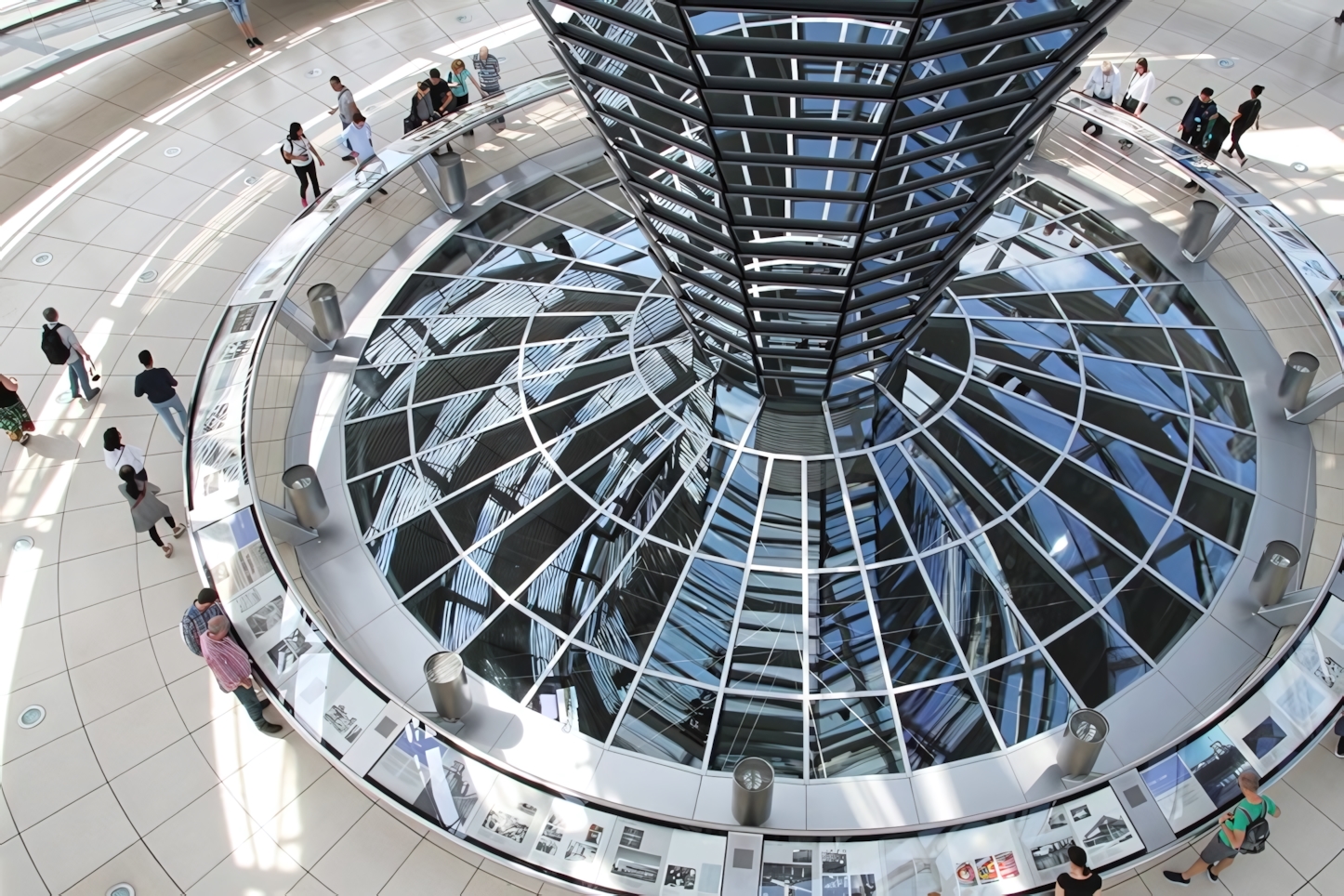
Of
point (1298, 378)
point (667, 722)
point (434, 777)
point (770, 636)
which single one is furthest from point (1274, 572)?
point (434, 777)

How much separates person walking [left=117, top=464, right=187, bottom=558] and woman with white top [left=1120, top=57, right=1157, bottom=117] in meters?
17.7

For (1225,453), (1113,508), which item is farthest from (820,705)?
(1225,453)

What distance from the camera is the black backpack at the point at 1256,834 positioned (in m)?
10.2

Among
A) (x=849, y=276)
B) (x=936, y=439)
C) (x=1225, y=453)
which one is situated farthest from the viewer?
(x=1225, y=453)

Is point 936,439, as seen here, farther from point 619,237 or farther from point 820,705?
point 619,237

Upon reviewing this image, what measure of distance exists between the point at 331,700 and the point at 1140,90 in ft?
57.8

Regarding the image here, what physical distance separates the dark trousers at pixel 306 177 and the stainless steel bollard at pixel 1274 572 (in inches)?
615

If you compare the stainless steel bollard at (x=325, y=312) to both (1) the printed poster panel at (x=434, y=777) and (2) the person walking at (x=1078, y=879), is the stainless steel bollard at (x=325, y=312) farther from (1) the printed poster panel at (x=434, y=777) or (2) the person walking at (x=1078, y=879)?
(2) the person walking at (x=1078, y=879)

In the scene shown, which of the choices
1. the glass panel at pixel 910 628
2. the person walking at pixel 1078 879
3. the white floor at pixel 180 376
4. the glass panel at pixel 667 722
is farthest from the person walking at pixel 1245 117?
the person walking at pixel 1078 879

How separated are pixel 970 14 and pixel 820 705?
7.25 m

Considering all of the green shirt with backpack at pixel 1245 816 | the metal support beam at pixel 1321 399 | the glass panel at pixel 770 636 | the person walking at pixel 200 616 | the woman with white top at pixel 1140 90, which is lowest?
the green shirt with backpack at pixel 1245 816

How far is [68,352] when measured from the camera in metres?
15.5

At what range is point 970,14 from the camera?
10078mm

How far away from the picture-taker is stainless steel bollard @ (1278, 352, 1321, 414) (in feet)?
47.6
